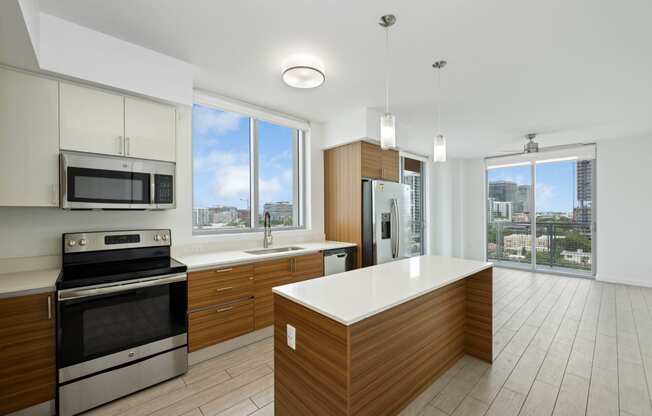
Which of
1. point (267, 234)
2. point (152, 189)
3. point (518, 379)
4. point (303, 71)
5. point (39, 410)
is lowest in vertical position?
point (518, 379)

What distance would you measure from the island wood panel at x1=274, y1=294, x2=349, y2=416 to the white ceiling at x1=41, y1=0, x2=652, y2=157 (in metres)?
2.01

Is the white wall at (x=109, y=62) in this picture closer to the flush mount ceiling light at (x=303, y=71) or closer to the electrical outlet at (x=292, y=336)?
the flush mount ceiling light at (x=303, y=71)

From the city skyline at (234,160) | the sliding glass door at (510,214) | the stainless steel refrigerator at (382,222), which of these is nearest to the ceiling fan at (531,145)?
the sliding glass door at (510,214)

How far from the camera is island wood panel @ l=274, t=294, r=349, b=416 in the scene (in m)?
1.31

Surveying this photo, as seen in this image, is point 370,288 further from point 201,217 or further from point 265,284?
point 201,217

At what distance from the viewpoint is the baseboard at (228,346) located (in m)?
2.37

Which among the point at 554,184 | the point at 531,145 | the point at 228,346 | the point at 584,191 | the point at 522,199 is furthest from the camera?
the point at 522,199

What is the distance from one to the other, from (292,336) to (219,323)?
1271mm

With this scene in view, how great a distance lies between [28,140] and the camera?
1858 mm

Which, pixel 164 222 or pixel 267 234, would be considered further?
pixel 267 234

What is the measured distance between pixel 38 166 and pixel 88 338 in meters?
1.27

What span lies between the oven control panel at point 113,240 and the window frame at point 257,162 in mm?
550

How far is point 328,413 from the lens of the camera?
4.45 ft

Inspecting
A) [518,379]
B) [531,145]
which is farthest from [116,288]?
[531,145]
